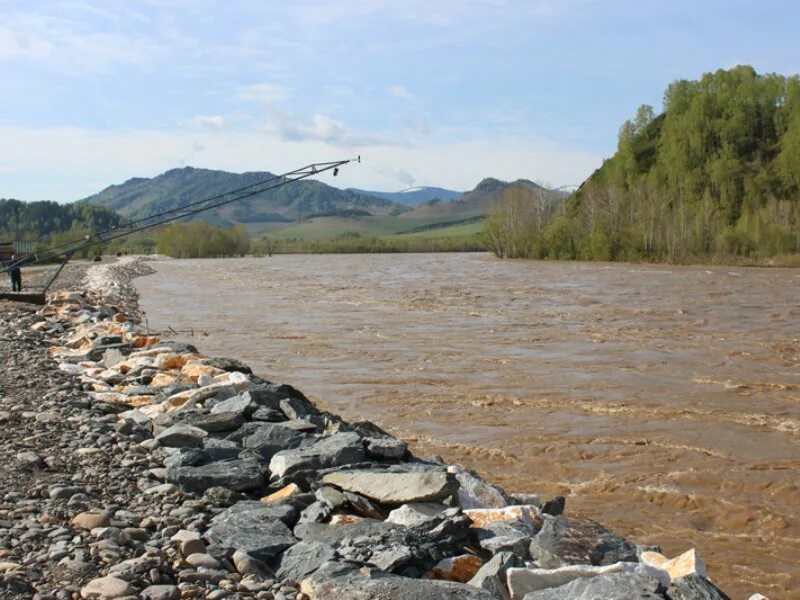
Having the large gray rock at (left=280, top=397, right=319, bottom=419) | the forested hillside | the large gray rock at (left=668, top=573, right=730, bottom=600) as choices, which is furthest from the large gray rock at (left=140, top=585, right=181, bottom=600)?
the forested hillside

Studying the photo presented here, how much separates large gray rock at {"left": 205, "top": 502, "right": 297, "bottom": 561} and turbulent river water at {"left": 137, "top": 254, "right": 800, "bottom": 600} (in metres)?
2.97

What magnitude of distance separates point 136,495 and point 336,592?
2110mm

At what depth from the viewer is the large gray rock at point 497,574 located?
13.9ft

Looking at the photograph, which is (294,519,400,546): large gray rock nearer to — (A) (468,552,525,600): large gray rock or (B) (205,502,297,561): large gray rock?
(B) (205,502,297,561): large gray rock

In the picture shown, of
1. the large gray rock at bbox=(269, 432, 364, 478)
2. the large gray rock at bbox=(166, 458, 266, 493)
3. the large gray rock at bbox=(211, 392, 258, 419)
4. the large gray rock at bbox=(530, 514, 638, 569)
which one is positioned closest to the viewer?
the large gray rock at bbox=(530, 514, 638, 569)

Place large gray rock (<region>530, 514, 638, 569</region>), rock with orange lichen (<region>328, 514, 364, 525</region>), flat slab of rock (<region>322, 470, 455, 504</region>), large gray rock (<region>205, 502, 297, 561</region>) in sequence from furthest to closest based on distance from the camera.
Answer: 1. flat slab of rock (<region>322, 470, 455, 504</region>)
2. rock with orange lichen (<region>328, 514, 364, 525</region>)
3. large gray rock (<region>530, 514, 638, 569</region>)
4. large gray rock (<region>205, 502, 297, 561</region>)

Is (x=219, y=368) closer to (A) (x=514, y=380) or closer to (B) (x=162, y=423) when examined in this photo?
(B) (x=162, y=423)

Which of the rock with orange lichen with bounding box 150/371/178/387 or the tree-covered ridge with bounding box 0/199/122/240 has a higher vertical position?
the tree-covered ridge with bounding box 0/199/122/240

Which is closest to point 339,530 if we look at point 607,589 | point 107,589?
point 107,589

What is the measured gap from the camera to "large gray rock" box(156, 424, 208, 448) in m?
6.96

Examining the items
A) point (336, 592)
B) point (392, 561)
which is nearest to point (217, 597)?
point (336, 592)

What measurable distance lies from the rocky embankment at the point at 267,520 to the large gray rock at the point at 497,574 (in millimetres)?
12

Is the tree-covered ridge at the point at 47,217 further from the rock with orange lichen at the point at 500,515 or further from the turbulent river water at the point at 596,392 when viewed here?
the rock with orange lichen at the point at 500,515

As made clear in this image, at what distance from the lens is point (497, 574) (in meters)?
4.36
